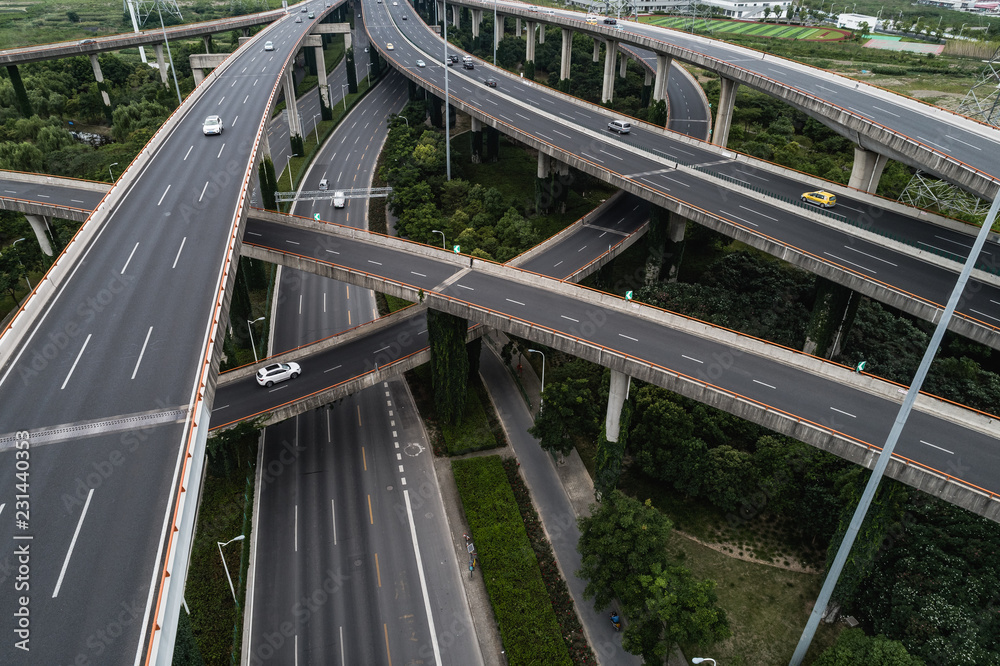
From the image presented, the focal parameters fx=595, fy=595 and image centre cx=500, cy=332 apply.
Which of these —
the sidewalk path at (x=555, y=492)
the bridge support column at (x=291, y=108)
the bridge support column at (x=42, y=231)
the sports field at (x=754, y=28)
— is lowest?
the sidewalk path at (x=555, y=492)

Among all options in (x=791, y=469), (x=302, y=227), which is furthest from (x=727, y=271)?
(x=302, y=227)

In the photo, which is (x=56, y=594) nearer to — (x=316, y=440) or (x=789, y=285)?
(x=316, y=440)

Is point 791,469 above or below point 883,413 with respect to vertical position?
below

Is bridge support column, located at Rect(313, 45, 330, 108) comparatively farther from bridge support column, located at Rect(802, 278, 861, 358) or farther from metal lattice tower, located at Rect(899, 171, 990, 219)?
metal lattice tower, located at Rect(899, 171, 990, 219)

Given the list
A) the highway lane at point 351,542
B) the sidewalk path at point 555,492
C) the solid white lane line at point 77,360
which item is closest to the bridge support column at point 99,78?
the highway lane at point 351,542

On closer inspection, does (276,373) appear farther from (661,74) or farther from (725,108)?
(661,74)

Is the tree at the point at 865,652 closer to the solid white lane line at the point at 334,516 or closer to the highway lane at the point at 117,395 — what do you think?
the solid white lane line at the point at 334,516

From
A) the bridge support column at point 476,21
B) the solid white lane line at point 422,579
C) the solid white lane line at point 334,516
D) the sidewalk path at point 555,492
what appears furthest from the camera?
the bridge support column at point 476,21
